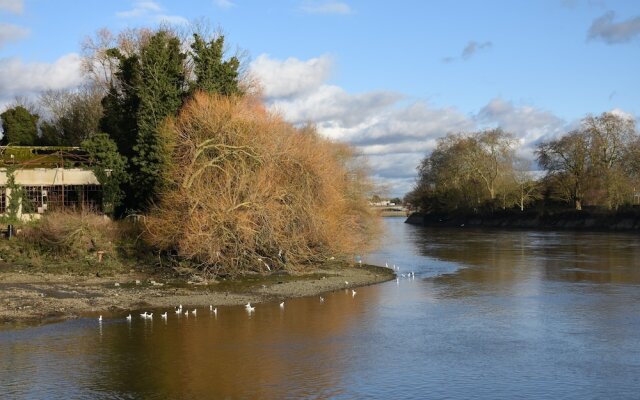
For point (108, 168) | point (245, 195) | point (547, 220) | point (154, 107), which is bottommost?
point (547, 220)

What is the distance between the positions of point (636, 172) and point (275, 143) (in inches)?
2297

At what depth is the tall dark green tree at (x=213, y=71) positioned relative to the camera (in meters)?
41.3

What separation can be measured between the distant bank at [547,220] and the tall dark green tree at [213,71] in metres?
53.9

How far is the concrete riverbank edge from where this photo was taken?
81.9 ft

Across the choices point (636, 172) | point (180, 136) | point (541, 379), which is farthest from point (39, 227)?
point (636, 172)

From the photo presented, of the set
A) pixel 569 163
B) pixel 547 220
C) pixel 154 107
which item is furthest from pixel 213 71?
pixel 547 220

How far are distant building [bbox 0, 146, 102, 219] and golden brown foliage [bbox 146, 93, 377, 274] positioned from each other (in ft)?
27.6

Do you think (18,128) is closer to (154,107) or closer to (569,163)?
(154,107)

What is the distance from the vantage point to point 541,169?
88625 millimetres

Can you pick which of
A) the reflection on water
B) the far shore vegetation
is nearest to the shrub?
the far shore vegetation

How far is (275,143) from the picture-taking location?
35.4 metres

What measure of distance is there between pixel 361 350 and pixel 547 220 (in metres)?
76.7

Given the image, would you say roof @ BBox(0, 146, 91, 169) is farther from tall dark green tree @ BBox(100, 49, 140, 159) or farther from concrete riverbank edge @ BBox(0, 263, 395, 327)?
concrete riverbank edge @ BBox(0, 263, 395, 327)

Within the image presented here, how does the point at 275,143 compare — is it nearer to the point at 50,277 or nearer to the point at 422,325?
the point at 50,277
